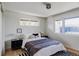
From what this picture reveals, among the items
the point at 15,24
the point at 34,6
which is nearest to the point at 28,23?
the point at 15,24

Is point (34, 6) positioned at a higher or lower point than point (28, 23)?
higher

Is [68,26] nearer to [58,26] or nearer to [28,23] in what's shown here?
[58,26]

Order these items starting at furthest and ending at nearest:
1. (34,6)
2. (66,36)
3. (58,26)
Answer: (58,26), (66,36), (34,6)

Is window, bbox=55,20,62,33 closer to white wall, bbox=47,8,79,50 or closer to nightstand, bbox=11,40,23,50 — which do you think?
white wall, bbox=47,8,79,50

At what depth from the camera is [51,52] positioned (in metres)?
2.14

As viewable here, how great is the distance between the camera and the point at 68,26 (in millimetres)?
2799

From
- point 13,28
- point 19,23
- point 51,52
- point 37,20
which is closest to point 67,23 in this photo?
point 37,20

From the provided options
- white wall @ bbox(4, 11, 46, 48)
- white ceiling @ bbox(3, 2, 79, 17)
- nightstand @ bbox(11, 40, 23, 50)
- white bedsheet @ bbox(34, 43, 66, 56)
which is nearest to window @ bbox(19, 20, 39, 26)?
white wall @ bbox(4, 11, 46, 48)

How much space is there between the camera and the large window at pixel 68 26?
2.48 m

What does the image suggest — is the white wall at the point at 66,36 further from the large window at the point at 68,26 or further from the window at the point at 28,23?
the window at the point at 28,23

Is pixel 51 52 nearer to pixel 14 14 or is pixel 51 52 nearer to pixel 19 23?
pixel 19 23

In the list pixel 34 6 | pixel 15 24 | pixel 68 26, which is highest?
pixel 34 6

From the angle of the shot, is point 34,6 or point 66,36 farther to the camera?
point 66,36

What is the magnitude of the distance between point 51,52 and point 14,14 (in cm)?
193
